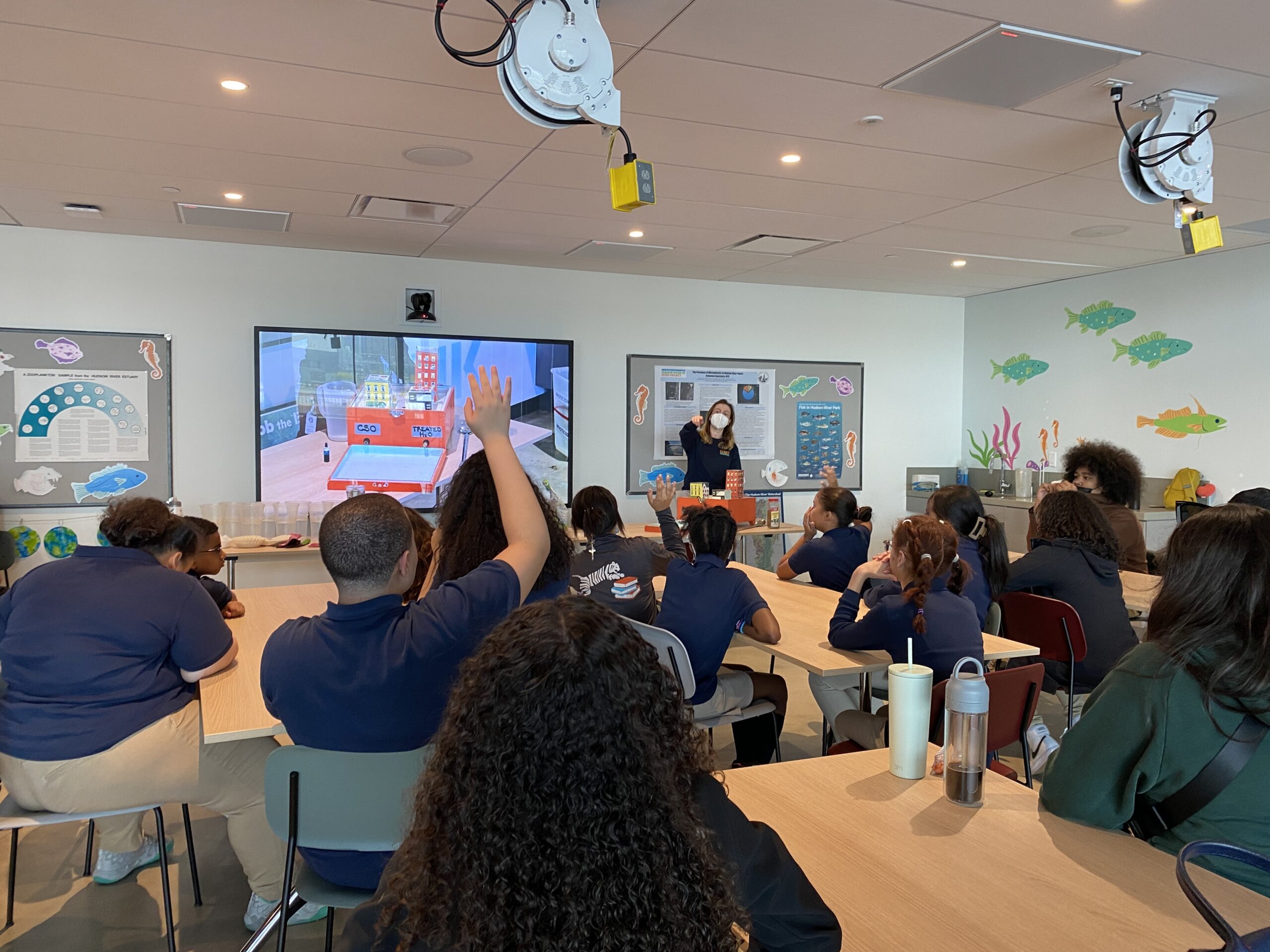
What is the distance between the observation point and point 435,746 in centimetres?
97

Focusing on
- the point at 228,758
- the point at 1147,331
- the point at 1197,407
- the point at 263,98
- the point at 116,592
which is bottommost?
the point at 228,758

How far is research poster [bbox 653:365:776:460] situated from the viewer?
23.4ft

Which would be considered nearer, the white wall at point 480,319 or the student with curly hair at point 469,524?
the student with curly hair at point 469,524

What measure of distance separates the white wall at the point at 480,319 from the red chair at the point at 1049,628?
149 inches

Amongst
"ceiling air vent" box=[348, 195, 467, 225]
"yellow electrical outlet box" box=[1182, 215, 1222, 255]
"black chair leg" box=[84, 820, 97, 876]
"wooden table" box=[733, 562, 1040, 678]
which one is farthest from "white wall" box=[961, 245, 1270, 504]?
"black chair leg" box=[84, 820, 97, 876]

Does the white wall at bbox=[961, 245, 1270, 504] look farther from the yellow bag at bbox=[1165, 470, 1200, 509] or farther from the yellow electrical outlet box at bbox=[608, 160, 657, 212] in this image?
the yellow electrical outlet box at bbox=[608, 160, 657, 212]

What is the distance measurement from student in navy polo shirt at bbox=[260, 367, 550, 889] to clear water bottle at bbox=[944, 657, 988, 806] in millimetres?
877

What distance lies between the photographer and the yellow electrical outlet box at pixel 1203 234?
11.4 feet

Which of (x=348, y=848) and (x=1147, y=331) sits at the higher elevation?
(x=1147, y=331)

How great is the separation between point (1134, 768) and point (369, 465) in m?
5.52

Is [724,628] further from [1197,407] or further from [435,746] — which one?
[1197,407]

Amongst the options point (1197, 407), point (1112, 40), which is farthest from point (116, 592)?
point (1197, 407)

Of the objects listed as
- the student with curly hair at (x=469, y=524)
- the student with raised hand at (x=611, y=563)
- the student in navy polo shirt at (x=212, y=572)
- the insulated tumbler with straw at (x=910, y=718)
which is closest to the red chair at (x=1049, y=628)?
the student with raised hand at (x=611, y=563)

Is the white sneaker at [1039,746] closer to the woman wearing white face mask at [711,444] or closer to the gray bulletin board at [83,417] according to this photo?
the woman wearing white face mask at [711,444]
